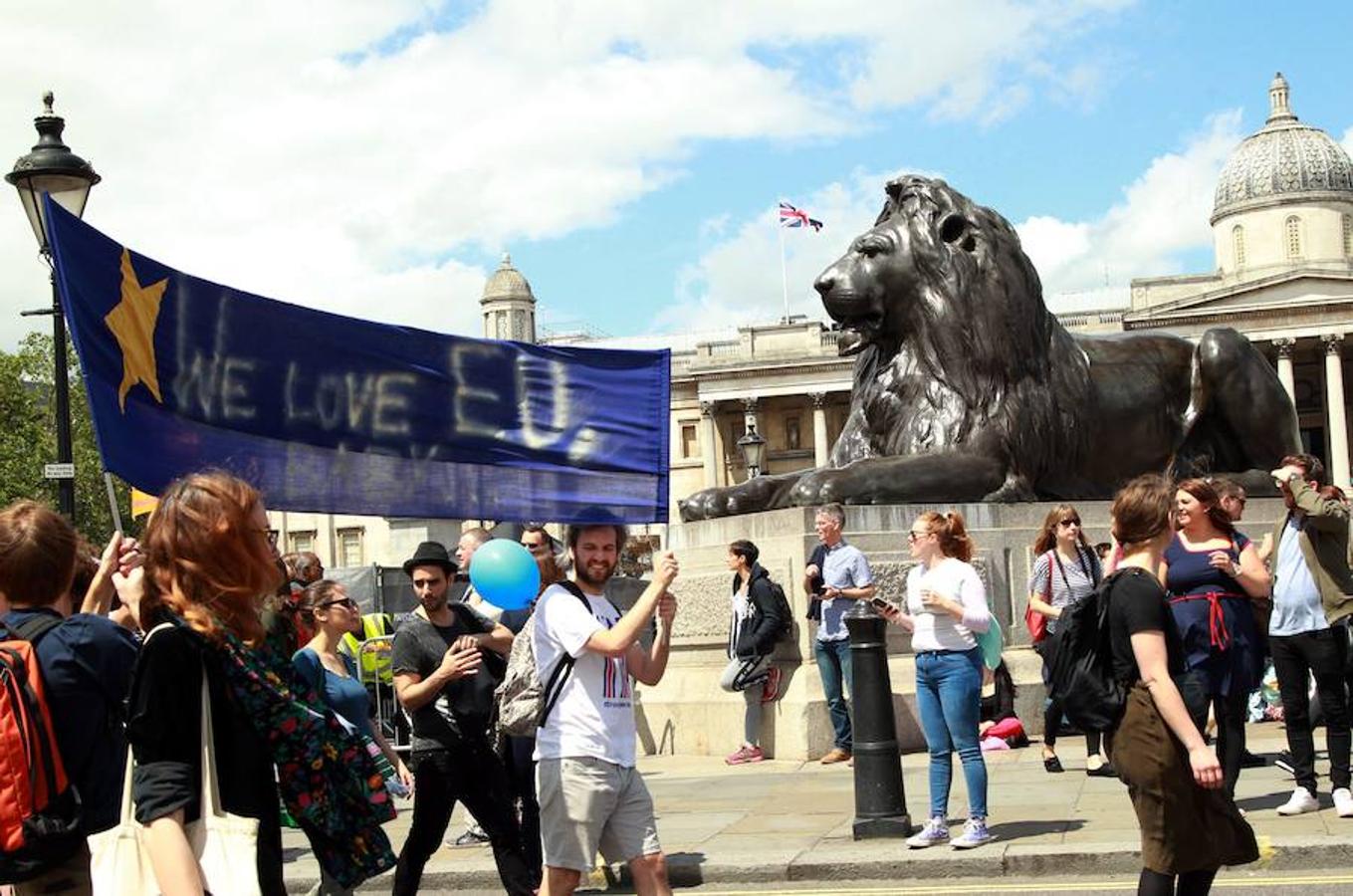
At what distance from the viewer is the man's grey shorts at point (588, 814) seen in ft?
17.6

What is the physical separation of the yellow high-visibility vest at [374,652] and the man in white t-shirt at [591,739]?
811 cm

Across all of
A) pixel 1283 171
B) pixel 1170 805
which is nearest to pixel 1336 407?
pixel 1283 171

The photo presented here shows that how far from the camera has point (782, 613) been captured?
1141 centimetres

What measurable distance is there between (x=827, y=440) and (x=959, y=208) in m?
73.9

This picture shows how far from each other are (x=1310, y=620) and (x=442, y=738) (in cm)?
420

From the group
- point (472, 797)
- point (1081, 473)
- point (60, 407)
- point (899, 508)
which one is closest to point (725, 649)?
point (899, 508)

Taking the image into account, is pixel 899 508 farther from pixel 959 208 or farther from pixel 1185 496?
pixel 1185 496

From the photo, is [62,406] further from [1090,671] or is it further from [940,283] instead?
[1090,671]

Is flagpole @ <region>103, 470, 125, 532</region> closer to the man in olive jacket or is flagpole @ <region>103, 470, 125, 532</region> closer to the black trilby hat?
the black trilby hat

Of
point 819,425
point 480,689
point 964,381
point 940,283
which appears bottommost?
point 480,689

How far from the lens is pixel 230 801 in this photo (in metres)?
3.56

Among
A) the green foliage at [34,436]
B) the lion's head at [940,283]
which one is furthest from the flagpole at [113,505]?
the green foliage at [34,436]

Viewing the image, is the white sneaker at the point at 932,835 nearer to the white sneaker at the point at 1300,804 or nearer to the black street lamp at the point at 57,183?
the white sneaker at the point at 1300,804

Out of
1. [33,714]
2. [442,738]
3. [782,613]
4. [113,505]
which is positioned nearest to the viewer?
[33,714]
